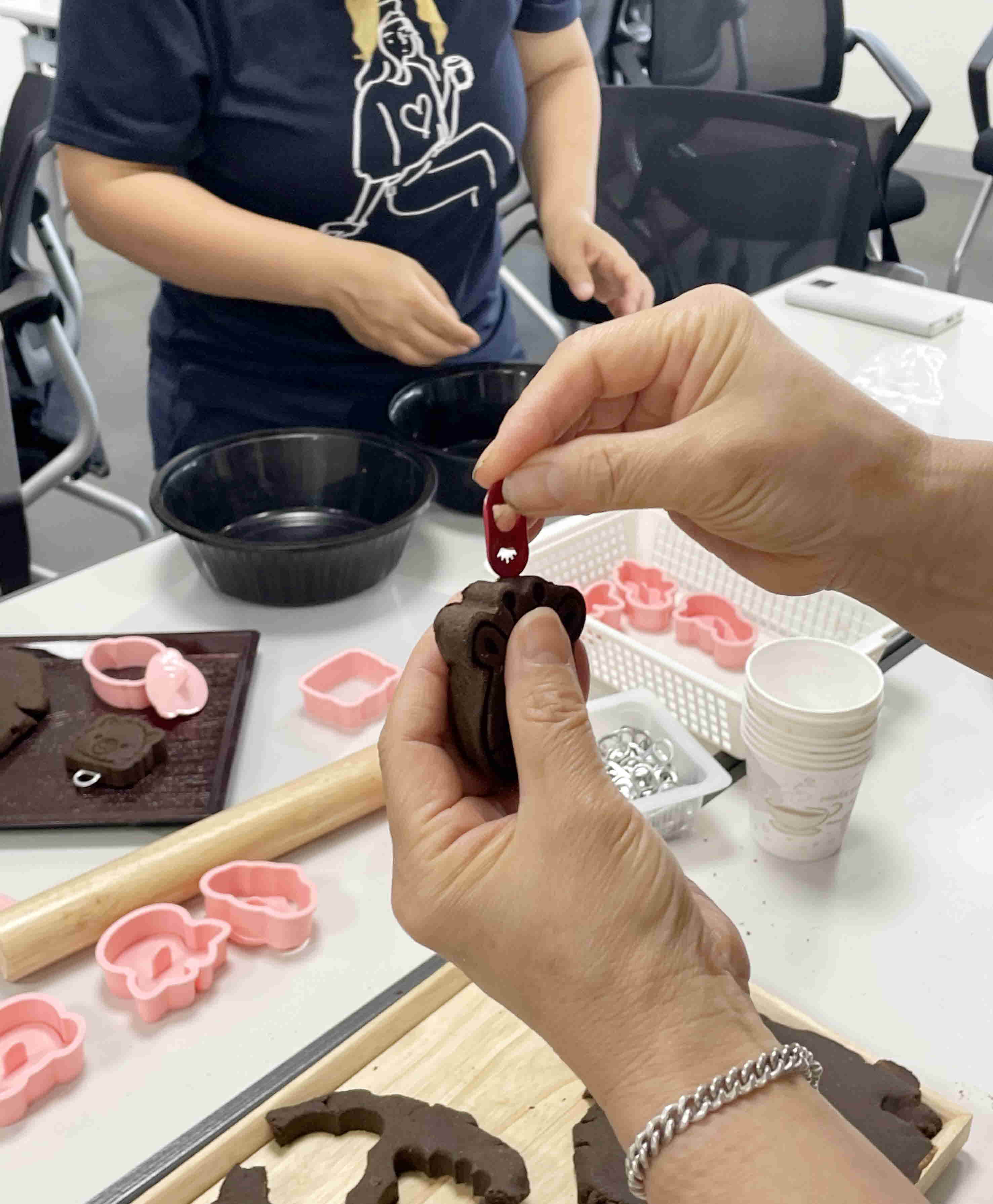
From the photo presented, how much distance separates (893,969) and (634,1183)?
33 cm

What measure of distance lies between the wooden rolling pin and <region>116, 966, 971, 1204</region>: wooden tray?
0.18 m

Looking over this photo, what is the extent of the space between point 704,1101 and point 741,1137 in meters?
0.02

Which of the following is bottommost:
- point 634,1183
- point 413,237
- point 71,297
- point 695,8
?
point 71,297

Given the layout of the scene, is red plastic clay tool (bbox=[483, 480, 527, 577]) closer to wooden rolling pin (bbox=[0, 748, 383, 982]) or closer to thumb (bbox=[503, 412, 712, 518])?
thumb (bbox=[503, 412, 712, 518])

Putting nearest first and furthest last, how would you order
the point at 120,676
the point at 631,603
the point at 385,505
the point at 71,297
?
the point at 120,676
the point at 631,603
the point at 385,505
the point at 71,297

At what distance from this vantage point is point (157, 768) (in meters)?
0.96

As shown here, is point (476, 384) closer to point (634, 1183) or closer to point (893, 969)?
point (893, 969)

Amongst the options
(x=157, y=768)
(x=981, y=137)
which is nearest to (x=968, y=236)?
(x=981, y=137)

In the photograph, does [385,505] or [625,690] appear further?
[385,505]

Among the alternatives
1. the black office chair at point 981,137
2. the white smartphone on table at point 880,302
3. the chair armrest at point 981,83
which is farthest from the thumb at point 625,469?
Answer: the chair armrest at point 981,83

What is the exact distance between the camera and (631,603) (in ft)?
3.90

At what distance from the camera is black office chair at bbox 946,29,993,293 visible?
334 centimetres

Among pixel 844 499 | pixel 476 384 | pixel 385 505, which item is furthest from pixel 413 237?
pixel 844 499

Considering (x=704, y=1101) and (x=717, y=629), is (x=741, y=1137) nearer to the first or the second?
(x=704, y=1101)
